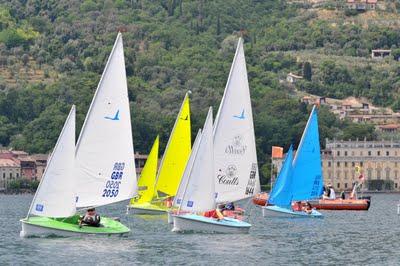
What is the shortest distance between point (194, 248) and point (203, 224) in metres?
4.89

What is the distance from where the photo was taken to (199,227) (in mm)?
81250

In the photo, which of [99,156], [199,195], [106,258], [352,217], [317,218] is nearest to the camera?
[106,258]

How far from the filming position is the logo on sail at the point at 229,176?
3302 inches

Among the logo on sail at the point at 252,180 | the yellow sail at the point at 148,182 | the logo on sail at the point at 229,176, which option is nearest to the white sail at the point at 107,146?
the logo on sail at the point at 229,176

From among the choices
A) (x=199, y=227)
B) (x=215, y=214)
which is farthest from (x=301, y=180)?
(x=199, y=227)

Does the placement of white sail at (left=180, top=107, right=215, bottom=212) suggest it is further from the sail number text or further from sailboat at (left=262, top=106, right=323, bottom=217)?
sailboat at (left=262, top=106, right=323, bottom=217)

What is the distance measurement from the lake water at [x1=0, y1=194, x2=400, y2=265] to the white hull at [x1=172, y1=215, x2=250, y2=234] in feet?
1.10

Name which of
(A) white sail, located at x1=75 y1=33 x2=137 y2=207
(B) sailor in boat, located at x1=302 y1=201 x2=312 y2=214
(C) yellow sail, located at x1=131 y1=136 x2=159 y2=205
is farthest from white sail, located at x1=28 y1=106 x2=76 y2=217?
(B) sailor in boat, located at x1=302 y1=201 x2=312 y2=214

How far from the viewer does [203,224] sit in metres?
81.1

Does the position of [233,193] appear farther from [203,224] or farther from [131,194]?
[131,194]

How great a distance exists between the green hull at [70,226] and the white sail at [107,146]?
5.20 ft

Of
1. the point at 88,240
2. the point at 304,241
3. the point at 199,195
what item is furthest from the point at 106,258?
the point at 304,241

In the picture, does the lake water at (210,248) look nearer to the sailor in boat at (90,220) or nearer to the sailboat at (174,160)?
the sailor in boat at (90,220)

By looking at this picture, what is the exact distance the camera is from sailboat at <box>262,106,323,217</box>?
107m
